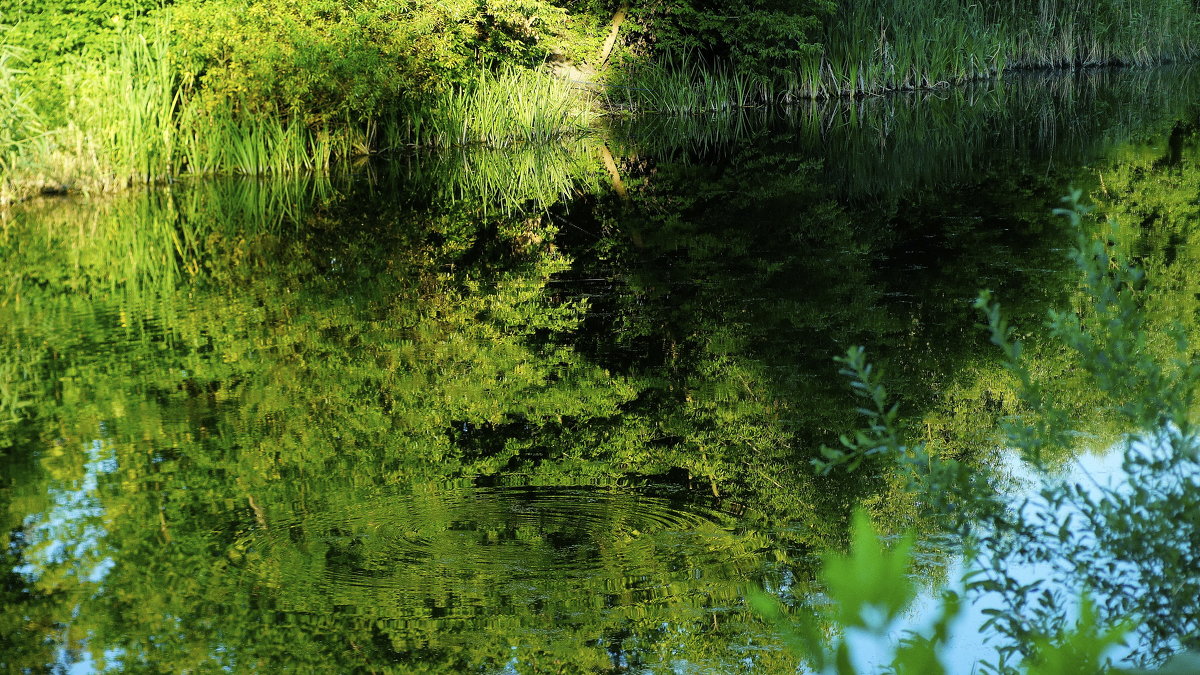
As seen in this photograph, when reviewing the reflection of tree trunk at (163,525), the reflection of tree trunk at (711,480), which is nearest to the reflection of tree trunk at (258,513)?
the reflection of tree trunk at (163,525)

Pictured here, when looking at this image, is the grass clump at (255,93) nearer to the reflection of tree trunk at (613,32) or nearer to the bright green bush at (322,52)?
the bright green bush at (322,52)

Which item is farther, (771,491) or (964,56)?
(964,56)

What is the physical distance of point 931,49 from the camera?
2445 cm

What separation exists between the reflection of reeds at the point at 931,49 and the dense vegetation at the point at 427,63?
0.15 ft

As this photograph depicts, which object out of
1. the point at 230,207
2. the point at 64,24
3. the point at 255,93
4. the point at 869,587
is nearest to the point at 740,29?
the point at 255,93

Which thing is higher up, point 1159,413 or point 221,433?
point 1159,413

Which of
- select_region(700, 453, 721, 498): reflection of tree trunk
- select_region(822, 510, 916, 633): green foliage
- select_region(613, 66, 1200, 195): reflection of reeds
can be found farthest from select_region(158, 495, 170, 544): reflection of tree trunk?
select_region(613, 66, 1200, 195): reflection of reeds

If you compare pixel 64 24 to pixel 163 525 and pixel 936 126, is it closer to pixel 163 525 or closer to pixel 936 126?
pixel 936 126

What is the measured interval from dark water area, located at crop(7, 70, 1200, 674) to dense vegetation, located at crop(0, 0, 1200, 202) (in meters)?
1.30

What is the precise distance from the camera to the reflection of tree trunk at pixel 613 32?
23.2 metres

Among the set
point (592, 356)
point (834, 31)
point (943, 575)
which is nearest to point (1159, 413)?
point (943, 575)

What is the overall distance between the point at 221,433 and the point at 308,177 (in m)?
10.1

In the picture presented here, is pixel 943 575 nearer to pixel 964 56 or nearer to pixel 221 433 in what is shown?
pixel 221 433

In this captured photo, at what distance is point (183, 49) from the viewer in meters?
15.9
